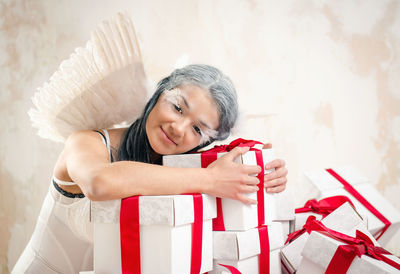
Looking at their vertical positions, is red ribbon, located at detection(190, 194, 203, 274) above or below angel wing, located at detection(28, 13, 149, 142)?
below

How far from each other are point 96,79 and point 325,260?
95cm

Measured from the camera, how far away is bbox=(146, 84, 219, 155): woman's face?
127 cm

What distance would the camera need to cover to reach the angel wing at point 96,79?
133 cm

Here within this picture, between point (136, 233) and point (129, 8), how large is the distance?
6.15ft

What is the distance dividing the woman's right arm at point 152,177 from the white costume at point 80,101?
0.27 metres

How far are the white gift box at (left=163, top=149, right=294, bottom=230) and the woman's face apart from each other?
0.48 feet

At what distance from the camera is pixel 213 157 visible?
1113 mm

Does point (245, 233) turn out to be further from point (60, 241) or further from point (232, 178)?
point (60, 241)

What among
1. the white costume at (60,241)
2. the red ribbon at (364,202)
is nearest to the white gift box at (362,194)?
the red ribbon at (364,202)

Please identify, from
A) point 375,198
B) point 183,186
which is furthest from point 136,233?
point 375,198

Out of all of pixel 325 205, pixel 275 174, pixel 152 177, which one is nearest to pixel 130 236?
pixel 152 177

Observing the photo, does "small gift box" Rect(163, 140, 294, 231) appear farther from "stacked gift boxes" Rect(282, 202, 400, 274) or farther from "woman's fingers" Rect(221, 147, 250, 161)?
"stacked gift boxes" Rect(282, 202, 400, 274)

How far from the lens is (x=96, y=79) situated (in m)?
1.34

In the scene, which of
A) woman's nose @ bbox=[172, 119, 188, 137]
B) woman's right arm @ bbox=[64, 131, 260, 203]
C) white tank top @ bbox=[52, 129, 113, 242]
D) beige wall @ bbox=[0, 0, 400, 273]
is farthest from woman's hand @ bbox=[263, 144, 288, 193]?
beige wall @ bbox=[0, 0, 400, 273]
